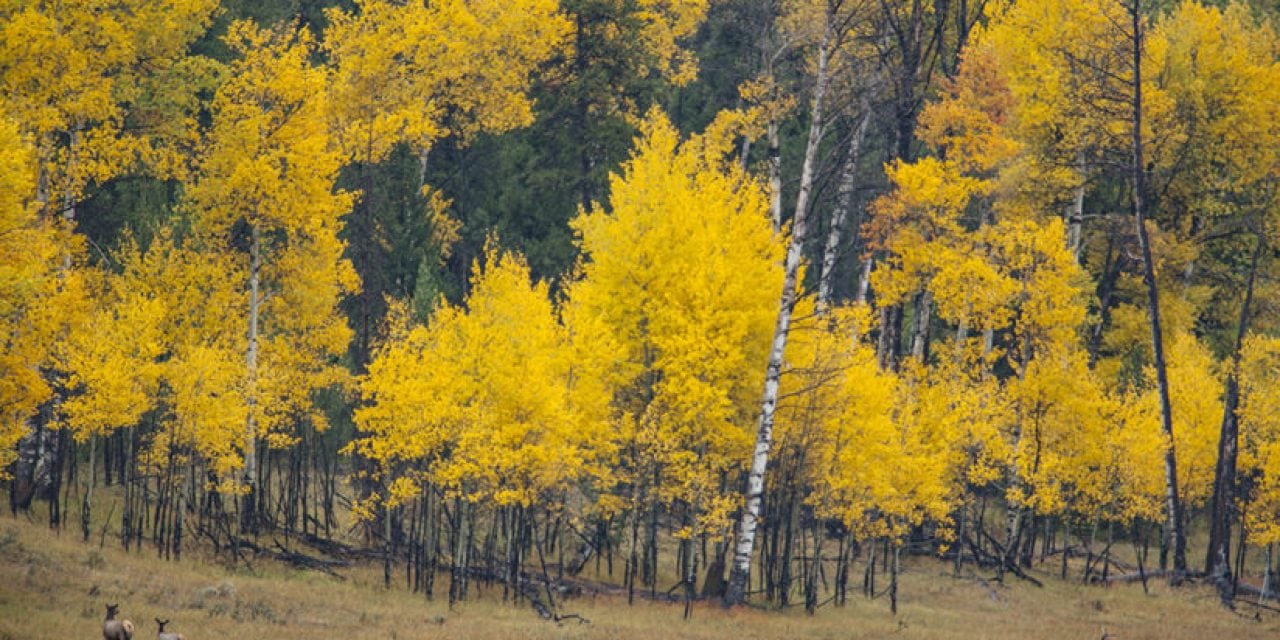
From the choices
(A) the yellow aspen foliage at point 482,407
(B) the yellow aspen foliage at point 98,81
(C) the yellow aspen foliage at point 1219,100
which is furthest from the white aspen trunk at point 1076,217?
(B) the yellow aspen foliage at point 98,81

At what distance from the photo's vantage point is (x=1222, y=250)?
50.3 m

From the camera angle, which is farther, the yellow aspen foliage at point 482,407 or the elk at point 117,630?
the yellow aspen foliage at point 482,407

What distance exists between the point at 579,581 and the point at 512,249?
18769 mm

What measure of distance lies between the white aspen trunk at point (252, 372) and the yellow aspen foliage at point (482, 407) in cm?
352

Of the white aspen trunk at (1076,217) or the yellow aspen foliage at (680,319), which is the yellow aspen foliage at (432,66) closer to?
the yellow aspen foliage at (680,319)

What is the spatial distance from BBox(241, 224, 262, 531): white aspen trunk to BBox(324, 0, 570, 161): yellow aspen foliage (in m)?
5.57

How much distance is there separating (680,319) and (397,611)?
9.44 meters

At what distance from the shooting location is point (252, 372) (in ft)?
108

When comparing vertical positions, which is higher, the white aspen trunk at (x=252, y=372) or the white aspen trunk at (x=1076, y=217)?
the white aspen trunk at (x=1076, y=217)

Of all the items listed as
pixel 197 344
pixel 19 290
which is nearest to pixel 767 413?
pixel 197 344

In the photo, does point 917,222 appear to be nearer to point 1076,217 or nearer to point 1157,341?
point 1076,217

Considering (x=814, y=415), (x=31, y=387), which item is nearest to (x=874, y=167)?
(x=814, y=415)

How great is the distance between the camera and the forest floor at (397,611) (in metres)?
24.0

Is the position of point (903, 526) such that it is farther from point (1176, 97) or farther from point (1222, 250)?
point (1222, 250)
